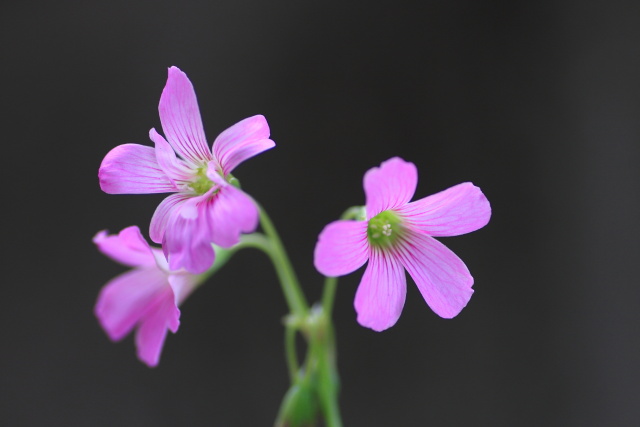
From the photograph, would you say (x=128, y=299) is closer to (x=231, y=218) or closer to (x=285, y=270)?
(x=285, y=270)

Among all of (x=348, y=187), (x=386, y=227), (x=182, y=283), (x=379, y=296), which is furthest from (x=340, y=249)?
(x=348, y=187)

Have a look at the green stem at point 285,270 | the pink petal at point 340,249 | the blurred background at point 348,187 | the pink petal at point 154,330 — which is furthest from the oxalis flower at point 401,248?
the blurred background at point 348,187

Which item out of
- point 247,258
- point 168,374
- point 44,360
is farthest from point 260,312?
point 44,360

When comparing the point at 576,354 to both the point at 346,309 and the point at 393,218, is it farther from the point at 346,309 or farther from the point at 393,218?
the point at 393,218

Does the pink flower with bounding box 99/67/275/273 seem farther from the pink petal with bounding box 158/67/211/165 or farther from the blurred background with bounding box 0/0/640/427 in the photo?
the blurred background with bounding box 0/0/640/427

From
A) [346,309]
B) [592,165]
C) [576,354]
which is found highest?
[592,165]

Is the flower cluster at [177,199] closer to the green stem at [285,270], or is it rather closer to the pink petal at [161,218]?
the pink petal at [161,218]

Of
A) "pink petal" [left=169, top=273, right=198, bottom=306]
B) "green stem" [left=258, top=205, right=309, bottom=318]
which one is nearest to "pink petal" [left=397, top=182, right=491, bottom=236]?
"green stem" [left=258, top=205, right=309, bottom=318]
